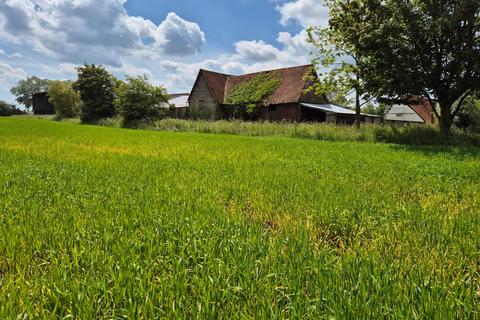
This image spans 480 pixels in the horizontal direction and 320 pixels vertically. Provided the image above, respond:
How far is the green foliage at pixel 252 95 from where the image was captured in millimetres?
36469

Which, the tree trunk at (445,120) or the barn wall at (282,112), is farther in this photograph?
the barn wall at (282,112)

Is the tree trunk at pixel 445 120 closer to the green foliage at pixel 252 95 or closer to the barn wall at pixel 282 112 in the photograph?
the barn wall at pixel 282 112

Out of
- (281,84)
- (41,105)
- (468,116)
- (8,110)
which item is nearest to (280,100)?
(281,84)

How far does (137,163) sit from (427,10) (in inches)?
706

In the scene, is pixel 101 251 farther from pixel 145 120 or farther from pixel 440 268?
pixel 145 120

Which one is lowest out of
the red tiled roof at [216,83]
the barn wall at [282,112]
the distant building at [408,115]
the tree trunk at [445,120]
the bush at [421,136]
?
the bush at [421,136]

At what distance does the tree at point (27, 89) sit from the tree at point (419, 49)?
5673 inches

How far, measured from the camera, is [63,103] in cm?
5694

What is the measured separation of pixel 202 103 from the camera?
41.1m

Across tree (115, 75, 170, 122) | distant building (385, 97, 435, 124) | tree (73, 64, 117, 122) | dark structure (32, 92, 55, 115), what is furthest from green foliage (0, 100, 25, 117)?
distant building (385, 97, 435, 124)

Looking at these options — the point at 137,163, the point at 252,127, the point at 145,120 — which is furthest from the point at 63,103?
the point at 137,163

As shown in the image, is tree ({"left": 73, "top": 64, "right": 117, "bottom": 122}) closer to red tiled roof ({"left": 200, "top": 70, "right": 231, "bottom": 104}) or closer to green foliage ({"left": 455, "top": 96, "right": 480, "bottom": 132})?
red tiled roof ({"left": 200, "top": 70, "right": 231, "bottom": 104})

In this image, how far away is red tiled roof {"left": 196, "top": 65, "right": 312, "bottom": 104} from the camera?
34031mm

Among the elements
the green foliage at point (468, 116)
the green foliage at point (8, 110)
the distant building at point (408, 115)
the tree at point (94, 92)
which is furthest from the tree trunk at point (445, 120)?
the green foliage at point (8, 110)
